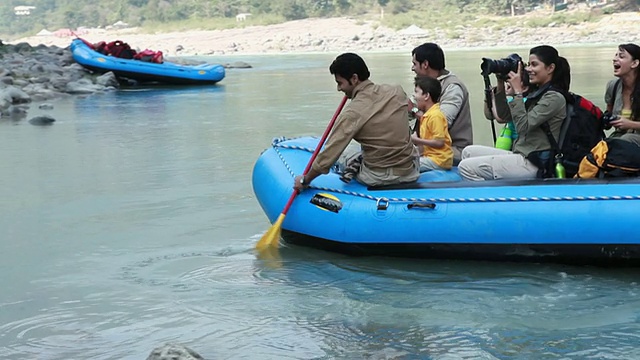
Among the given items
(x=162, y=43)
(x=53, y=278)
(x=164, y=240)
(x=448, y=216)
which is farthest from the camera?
(x=162, y=43)

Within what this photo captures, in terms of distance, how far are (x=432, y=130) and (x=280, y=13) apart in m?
55.9

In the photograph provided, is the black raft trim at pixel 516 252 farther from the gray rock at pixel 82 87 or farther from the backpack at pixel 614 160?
the gray rock at pixel 82 87

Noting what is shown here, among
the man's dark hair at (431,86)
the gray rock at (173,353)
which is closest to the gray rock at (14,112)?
the man's dark hair at (431,86)

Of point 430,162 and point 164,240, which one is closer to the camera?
point 430,162

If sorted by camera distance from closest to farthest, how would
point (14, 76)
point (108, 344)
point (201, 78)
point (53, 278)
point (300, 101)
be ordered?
point (108, 344)
point (53, 278)
point (300, 101)
point (14, 76)
point (201, 78)

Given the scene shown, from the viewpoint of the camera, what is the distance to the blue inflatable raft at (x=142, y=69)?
1711 centimetres

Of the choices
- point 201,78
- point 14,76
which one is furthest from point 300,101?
point 14,76

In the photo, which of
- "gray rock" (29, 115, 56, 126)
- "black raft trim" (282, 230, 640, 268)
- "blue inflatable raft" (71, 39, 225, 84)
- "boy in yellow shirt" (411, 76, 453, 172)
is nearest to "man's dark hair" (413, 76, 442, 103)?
"boy in yellow shirt" (411, 76, 453, 172)

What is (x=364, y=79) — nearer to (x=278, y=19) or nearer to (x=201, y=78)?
(x=201, y=78)

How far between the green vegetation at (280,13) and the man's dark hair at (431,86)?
41.6 metres

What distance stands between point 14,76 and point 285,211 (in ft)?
40.6

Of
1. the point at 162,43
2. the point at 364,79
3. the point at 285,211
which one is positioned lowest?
the point at 162,43

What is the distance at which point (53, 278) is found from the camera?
4.97 meters

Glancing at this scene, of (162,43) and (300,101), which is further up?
(300,101)
